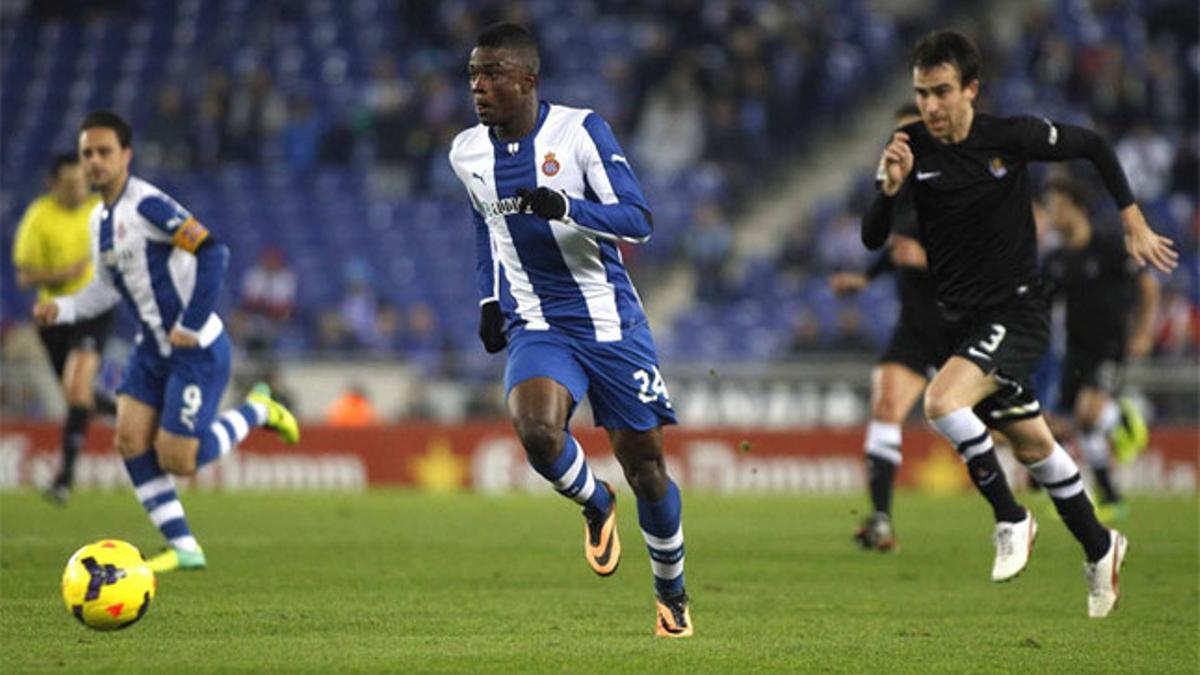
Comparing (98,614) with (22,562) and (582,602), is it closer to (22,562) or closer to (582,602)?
(582,602)

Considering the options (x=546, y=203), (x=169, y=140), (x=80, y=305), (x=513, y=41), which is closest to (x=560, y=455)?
(x=546, y=203)

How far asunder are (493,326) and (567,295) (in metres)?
0.51

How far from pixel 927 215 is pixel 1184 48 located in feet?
58.0

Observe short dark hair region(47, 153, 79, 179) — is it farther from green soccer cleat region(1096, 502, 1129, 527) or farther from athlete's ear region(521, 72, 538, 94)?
athlete's ear region(521, 72, 538, 94)

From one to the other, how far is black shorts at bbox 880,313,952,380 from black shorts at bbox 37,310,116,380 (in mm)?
6461

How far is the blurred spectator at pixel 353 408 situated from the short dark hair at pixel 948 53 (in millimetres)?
14917

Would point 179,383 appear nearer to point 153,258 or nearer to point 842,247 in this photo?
point 153,258

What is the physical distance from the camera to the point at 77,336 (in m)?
16.3

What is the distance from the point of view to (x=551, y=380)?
8141 millimetres

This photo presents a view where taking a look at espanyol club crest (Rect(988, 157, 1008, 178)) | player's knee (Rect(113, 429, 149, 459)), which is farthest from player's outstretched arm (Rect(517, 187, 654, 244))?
player's knee (Rect(113, 429, 149, 459))

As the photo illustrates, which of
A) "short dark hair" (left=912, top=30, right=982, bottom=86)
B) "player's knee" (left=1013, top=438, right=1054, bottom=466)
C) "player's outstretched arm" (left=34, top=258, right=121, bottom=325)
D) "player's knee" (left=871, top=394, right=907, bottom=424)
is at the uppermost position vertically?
"short dark hair" (left=912, top=30, right=982, bottom=86)

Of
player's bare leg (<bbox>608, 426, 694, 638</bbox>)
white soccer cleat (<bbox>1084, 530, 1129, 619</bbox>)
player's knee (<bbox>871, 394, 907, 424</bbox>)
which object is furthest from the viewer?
player's knee (<bbox>871, 394, 907, 424</bbox>)

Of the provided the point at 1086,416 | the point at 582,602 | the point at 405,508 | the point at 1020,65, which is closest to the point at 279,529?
the point at 405,508

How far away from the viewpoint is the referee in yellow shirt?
53.4 ft
